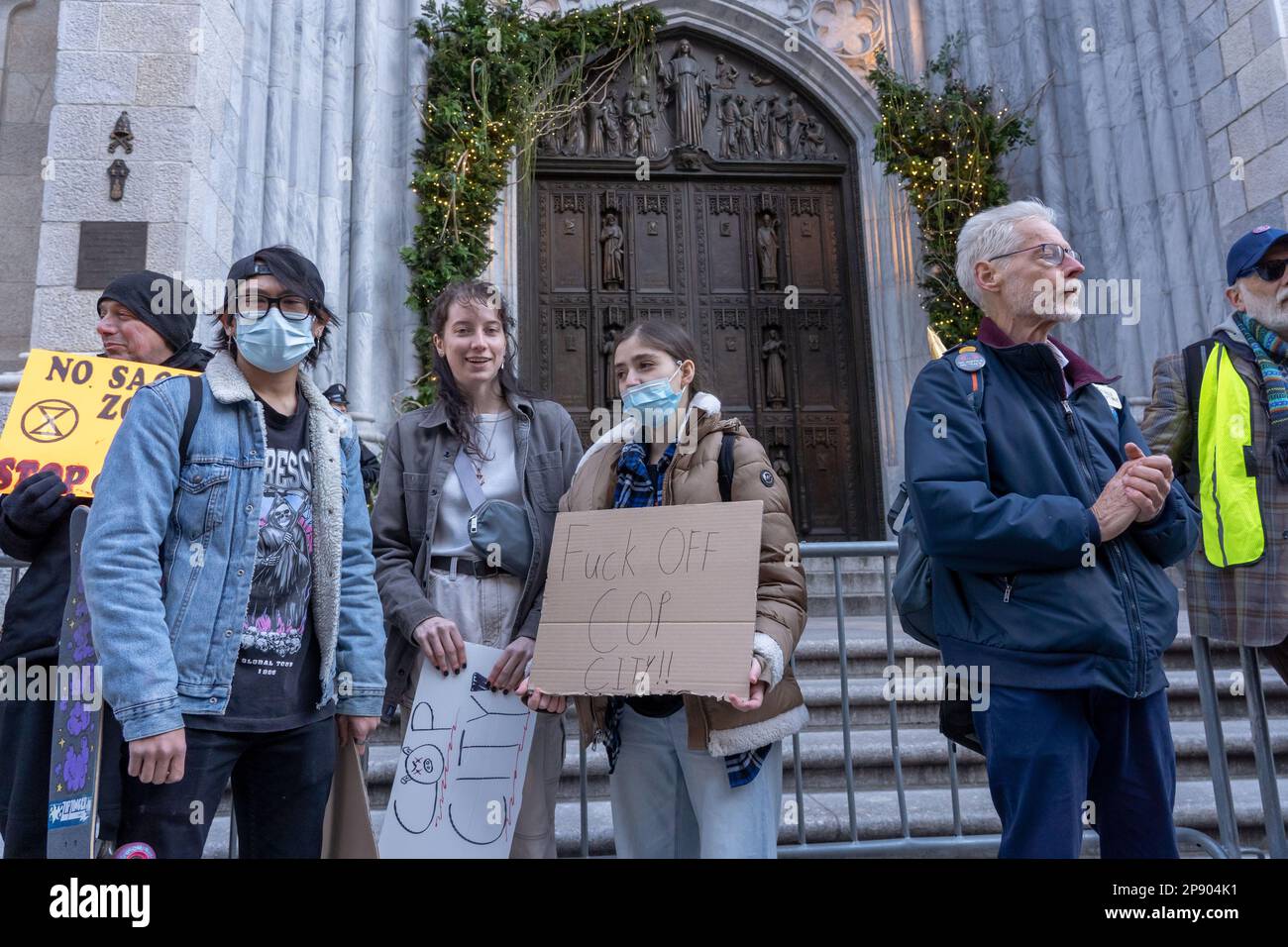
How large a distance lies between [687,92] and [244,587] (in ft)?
27.0

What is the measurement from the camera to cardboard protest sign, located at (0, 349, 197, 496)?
2.53m

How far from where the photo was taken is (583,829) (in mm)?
3479

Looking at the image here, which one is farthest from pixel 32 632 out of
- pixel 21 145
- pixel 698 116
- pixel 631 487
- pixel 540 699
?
pixel 698 116

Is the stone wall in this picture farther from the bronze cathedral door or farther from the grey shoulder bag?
the grey shoulder bag

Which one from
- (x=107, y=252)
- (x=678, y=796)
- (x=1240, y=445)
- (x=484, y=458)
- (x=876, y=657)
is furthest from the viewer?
(x=107, y=252)

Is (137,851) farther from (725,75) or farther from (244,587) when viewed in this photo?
(725,75)

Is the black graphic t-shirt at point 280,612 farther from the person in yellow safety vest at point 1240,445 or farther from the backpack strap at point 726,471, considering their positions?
the person in yellow safety vest at point 1240,445

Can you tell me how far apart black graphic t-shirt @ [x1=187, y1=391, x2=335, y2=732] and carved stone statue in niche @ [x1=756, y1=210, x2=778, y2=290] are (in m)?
7.25

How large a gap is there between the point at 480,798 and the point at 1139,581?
1.70 metres

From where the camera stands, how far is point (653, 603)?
7.23 feet

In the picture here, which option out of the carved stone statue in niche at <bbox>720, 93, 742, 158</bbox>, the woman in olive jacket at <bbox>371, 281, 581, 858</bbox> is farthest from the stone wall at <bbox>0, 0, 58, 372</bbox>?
the carved stone statue in niche at <bbox>720, 93, 742, 158</bbox>

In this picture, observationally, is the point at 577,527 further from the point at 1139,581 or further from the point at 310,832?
the point at 1139,581

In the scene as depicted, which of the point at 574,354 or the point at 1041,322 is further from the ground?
the point at 574,354
